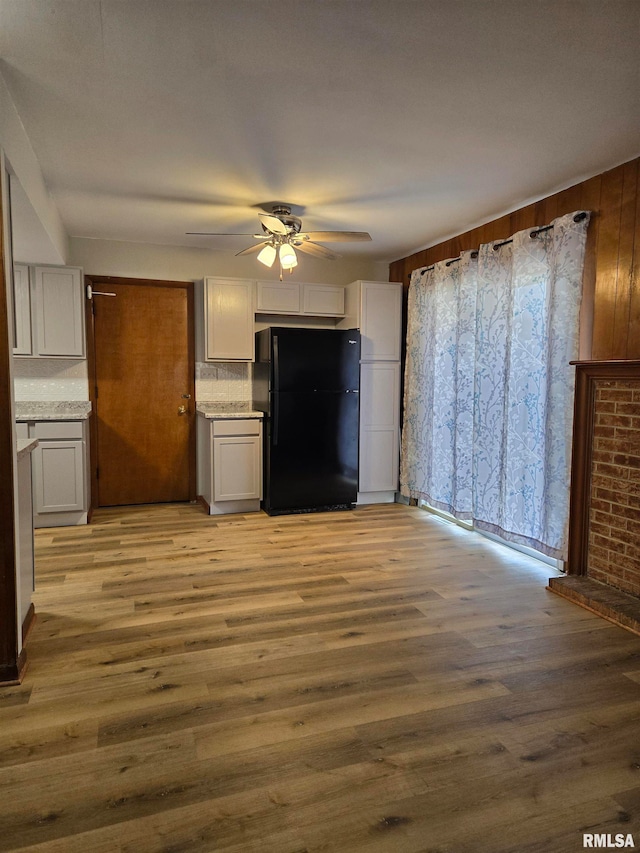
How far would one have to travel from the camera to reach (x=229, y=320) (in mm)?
5023

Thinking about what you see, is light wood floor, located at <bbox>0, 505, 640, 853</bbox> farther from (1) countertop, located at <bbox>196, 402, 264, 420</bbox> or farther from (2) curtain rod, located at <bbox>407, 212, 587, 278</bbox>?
(2) curtain rod, located at <bbox>407, 212, 587, 278</bbox>

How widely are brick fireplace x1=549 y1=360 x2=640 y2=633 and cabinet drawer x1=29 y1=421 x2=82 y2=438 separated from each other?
3.70 m

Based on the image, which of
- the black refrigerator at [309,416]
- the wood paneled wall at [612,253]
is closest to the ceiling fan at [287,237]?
the black refrigerator at [309,416]

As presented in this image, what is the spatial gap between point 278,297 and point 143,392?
158 centimetres

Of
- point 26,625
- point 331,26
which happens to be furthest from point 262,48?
point 26,625

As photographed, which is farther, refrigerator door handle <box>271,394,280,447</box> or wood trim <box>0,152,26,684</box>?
refrigerator door handle <box>271,394,280,447</box>

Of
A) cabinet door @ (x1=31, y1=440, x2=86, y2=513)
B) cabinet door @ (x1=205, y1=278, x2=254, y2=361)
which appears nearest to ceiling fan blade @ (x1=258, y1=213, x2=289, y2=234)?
cabinet door @ (x1=205, y1=278, x2=254, y2=361)

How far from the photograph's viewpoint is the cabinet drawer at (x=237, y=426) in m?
4.81

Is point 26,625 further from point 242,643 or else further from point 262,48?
point 262,48

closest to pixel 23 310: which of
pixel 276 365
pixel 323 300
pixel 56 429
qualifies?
pixel 56 429

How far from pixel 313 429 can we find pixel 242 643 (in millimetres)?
2594

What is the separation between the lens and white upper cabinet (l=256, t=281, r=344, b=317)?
5.14m

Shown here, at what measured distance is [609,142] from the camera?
2.76 metres

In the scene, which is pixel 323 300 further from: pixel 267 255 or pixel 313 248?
pixel 267 255
